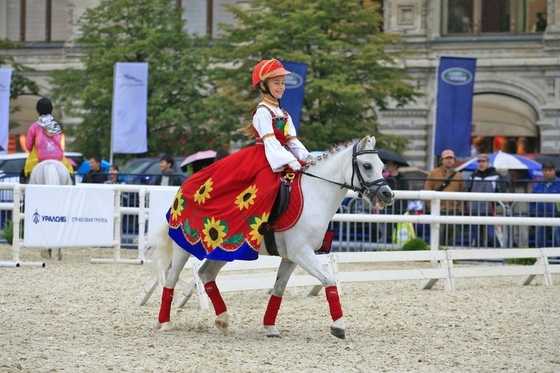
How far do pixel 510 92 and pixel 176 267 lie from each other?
28541 mm

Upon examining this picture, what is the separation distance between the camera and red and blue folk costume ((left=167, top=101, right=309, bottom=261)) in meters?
9.92

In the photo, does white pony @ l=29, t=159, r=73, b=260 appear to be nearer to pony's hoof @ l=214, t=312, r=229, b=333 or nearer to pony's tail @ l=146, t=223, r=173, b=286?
Answer: pony's tail @ l=146, t=223, r=173, b=286

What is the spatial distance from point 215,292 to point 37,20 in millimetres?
35338

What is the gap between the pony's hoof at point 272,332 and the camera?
10188 millimetres

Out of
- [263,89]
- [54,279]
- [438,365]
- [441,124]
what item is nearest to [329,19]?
[441,124]

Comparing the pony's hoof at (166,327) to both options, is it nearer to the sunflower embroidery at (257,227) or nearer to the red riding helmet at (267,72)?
the sunflower embroidery at (257,227)

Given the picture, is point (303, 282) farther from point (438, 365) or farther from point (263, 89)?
point (438, 365)

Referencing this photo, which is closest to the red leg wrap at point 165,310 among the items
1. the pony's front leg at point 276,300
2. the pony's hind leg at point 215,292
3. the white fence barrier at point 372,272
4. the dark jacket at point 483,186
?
the pony's hind leg at point 215,292

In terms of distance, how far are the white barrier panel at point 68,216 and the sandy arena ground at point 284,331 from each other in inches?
39.2

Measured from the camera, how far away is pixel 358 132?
3094cm

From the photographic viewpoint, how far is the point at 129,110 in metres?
28.2

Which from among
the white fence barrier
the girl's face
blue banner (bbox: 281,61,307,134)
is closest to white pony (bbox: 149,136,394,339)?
the girl's face

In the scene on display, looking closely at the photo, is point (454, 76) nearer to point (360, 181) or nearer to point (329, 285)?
point (360, 181)

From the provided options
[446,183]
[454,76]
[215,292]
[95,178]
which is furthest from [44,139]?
[454,76]
